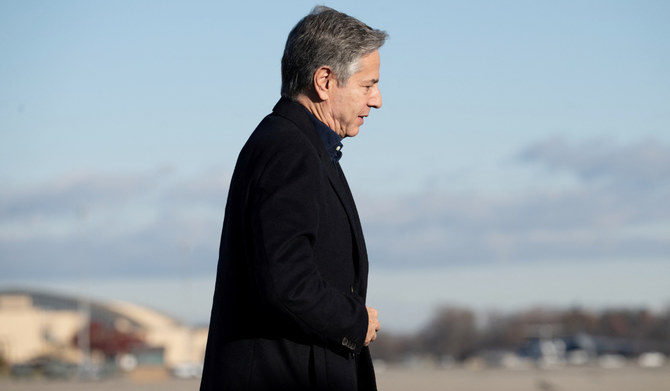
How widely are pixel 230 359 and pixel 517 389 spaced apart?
20.4 meters

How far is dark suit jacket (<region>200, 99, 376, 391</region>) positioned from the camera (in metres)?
2.24

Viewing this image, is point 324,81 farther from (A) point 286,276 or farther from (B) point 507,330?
(B) point 507,330

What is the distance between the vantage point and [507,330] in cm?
8850

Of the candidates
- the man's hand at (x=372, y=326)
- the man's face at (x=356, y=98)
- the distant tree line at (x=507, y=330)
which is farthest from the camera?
the distant tree line at (x=507, y=330)

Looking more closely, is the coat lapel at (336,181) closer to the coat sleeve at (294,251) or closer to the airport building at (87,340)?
the coat sleeve at (294,251)

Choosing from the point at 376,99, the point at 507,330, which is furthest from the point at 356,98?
the point at 507,330

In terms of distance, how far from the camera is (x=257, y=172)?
232cm

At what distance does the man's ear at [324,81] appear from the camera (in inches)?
99.0

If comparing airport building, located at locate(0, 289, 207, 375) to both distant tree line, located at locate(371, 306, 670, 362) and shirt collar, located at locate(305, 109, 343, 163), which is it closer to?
distant tree line, located at locate(371, 306, 670, 362)

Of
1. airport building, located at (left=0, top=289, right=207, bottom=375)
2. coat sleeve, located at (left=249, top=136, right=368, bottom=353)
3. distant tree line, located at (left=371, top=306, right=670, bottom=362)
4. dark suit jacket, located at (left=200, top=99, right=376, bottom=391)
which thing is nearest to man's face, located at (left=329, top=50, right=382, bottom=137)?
dark suit jacket, located at (left=200, top=99, right=376, bottom=391)

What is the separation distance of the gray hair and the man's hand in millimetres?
562

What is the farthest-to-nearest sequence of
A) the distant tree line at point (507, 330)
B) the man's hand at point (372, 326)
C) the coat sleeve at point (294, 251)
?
1. the distant tree line at point (507, 330)
2. the man's hand at point (372, 326)
3. the coat sleeve at point (294, 251)

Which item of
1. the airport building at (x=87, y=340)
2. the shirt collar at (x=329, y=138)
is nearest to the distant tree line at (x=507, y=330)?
the airport building at (x=87, y=340)

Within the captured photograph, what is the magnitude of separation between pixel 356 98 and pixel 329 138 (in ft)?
0.39
